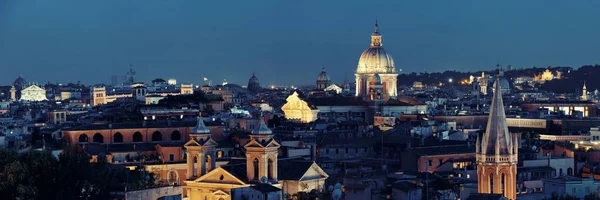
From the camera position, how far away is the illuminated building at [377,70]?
3484 inches

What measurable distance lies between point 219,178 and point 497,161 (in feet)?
24.6

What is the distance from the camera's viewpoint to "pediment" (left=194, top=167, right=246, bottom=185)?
35.4 meters

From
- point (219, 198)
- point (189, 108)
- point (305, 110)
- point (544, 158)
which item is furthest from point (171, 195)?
point (305, 110)

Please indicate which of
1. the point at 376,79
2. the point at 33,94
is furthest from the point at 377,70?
the point at 33,94

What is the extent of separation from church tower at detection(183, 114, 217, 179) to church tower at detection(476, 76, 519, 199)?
23.9 feet

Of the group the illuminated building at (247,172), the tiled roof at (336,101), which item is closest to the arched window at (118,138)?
the illuminated building at (247,172)

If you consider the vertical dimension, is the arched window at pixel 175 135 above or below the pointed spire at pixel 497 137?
→ below

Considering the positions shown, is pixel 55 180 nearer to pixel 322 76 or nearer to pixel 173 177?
pixel 173 177

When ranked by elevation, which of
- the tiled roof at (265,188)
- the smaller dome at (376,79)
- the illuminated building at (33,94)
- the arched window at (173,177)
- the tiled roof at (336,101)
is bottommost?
the arched window at (173,177)

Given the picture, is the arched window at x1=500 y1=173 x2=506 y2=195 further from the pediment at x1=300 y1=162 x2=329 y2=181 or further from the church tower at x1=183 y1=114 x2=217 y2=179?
the church tower at x1=183 y1=114 x2=217 y2=179

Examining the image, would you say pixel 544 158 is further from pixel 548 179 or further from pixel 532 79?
pixel 532 79

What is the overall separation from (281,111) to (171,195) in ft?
147

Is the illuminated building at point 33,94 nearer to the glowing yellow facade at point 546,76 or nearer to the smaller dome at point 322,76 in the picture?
the smaller dome at point 322,76

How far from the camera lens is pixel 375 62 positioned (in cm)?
8875
